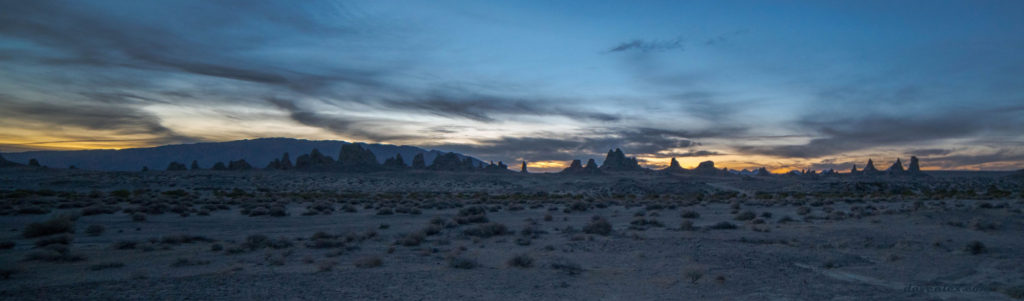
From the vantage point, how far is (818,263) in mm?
11617

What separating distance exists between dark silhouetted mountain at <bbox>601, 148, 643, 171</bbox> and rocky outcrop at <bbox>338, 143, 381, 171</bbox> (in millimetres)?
63862

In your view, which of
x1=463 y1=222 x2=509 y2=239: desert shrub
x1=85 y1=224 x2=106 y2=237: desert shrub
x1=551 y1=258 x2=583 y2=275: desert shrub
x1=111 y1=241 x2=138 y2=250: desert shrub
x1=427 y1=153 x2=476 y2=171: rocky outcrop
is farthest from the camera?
x1=427 y1=153 x2=476 y2=171: rocky outcrop

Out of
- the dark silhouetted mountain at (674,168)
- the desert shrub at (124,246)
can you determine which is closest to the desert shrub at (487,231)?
the desert shrub at (124,246)

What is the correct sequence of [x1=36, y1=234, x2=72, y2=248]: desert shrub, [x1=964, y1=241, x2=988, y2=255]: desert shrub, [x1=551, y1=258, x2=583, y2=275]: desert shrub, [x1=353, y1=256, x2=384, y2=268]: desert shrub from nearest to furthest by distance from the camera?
[x1=551, y1=258, x2=583, y2=275]: desert shrub
[x1=353, y1=256, x2=384, y2=268]: desert shrub
[x1=964, y1=241, x2=988, y2=255]: desert shrub
[x1=36, y1=234, x2=72, y2=248]: desert shrub

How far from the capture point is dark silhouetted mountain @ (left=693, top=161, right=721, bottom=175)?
140 metres

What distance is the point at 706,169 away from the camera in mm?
140625

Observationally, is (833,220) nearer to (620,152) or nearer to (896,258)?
(896,258)

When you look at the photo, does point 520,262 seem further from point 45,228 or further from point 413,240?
point 45,228

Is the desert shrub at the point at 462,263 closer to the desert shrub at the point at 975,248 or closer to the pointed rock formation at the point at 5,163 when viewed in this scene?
the desert shrub at the point at 975,248

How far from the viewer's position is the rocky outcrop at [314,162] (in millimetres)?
102375

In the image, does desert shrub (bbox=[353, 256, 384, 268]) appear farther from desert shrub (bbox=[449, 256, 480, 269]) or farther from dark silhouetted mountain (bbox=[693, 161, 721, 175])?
dark silhouetted mountain (bbox=[693, 161, 721, 175])

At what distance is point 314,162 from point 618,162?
82.0 metres

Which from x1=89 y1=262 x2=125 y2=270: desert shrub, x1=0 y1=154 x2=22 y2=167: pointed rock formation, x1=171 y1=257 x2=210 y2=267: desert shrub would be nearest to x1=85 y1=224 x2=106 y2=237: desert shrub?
x1=89 y1=262 x2=125 y2=270: desert shrub

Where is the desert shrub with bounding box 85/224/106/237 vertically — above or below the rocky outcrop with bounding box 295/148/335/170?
below
